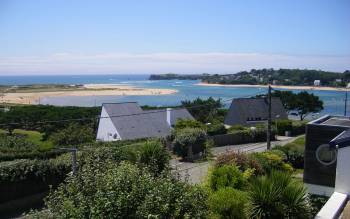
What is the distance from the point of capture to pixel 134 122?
43.5 meters

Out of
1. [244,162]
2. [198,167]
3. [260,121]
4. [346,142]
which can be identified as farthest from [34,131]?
[346,142]

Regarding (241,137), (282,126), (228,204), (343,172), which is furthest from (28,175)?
(282,126)

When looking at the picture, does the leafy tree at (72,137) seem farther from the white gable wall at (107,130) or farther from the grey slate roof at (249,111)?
the grey slate roof at (249,111)

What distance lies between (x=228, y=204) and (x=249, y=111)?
50.3m

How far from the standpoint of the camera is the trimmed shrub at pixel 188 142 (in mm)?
31891

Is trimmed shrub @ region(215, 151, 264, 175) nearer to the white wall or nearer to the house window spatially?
the house window

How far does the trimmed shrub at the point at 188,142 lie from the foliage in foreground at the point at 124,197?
23.3m

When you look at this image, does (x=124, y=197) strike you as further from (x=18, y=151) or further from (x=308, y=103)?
(x=308, y=103)

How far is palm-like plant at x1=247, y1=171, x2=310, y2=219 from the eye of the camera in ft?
37.3

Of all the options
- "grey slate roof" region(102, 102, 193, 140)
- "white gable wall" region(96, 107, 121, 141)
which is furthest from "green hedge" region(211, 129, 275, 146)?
"white gable wall" region(96, 107, 121, 141)

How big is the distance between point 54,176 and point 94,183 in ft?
48.6

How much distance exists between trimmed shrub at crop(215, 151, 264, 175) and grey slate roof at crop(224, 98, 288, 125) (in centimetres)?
4107

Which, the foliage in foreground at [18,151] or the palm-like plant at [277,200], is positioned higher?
the palm-like plant at [277,200]

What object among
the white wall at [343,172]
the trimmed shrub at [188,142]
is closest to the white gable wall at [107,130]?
the trimmed shrub at [188,142]
